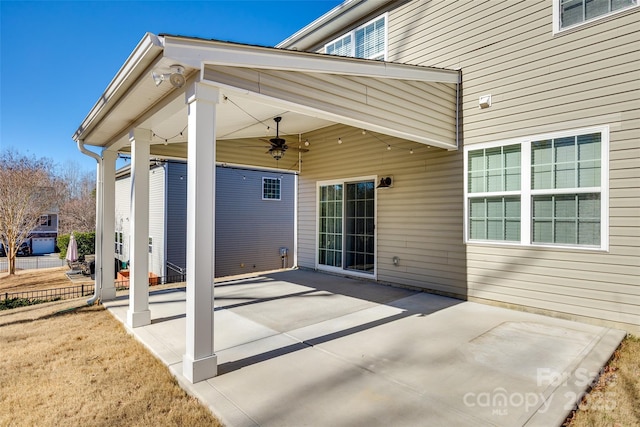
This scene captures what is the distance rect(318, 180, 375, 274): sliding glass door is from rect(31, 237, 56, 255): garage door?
1199 inches

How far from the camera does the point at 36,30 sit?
965cm

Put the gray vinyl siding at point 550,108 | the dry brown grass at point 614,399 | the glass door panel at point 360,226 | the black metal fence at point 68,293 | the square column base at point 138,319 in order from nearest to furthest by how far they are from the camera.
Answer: the dry brown grass at point 614,399 < the gray vinyl siding at point 550,108 < the square column base at point 138,319 < the glass door panel at point 360,226 < the black metal fence at point 68,293

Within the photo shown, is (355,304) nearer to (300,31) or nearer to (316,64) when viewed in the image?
(316,64)

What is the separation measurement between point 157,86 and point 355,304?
3.84m

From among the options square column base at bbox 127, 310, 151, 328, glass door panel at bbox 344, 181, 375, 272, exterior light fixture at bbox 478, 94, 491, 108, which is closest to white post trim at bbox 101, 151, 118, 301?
square column base at bbox 127, 310, 151, 328

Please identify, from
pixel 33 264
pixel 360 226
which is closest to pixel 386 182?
pixel 360 226

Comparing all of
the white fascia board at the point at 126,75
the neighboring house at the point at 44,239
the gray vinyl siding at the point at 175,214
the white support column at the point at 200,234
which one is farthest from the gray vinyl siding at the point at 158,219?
the neighboring house at the point at 44,239

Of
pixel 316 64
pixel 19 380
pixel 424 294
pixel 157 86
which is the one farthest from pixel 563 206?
pixel 19 380

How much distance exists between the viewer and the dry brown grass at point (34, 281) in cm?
1287

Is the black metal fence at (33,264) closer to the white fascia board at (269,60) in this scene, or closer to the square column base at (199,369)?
the square column base at (199,369)

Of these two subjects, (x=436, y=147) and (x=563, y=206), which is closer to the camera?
(x=563, y=206)

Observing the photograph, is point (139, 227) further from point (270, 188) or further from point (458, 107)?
point (270, 188)

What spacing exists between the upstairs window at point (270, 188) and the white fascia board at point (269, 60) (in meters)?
11.0

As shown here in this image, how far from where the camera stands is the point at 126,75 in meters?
2.96
